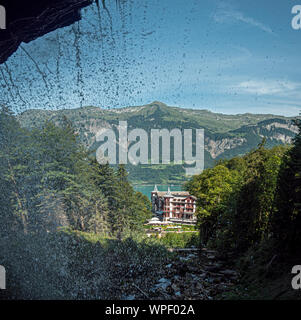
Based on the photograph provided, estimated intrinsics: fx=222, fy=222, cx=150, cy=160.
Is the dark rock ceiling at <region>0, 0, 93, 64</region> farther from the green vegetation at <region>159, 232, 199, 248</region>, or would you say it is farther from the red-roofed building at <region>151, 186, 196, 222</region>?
the red-roofed building at <region>151, 186, 196, 222</region>

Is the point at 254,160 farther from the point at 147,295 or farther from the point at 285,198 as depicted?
the point at 147,295

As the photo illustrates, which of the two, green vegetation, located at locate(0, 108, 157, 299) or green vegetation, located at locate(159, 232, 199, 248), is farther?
green vegetation, located at locate(159, 232, 199, 248)

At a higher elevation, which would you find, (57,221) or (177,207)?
(57,221)

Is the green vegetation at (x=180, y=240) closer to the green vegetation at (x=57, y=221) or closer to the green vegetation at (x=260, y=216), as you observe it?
the green vegetation at (x=260, y=216)

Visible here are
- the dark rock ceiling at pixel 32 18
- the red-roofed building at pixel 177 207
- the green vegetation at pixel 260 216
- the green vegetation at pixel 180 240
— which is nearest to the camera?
the dark rock ceiling at pixel 32 18

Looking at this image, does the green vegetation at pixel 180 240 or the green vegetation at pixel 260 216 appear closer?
the green vegetation at pixel 260 216

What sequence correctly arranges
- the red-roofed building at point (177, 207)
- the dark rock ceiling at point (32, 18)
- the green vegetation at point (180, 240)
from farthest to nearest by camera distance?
the red-roofed building at point (177, 207) < the green vegetation at point (180, 240) < the dark rock ceiling at point (32, 18)

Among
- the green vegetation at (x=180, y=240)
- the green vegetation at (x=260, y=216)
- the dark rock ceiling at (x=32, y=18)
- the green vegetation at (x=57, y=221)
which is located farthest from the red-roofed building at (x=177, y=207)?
the dark rock ceiling at (x=32, y=18)

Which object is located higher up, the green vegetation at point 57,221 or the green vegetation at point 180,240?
the green vegetation at point 57,221

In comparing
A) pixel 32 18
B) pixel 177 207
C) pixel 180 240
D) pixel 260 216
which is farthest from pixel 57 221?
pixel 177 207

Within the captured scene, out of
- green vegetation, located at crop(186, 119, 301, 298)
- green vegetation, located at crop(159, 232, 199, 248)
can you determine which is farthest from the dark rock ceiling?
green vegetation, located at crop(159, 232, 199, 248)

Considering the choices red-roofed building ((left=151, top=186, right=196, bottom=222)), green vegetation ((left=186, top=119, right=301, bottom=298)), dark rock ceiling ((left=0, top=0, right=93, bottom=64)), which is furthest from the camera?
red-roofed building ((left=151, top=186, right=196, bottom=222))

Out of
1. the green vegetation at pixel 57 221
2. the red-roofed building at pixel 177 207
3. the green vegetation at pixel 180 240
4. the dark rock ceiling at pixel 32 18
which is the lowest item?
the red-roofed building at pixel 177 207

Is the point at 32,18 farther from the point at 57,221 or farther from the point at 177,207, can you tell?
the point at 177,207
